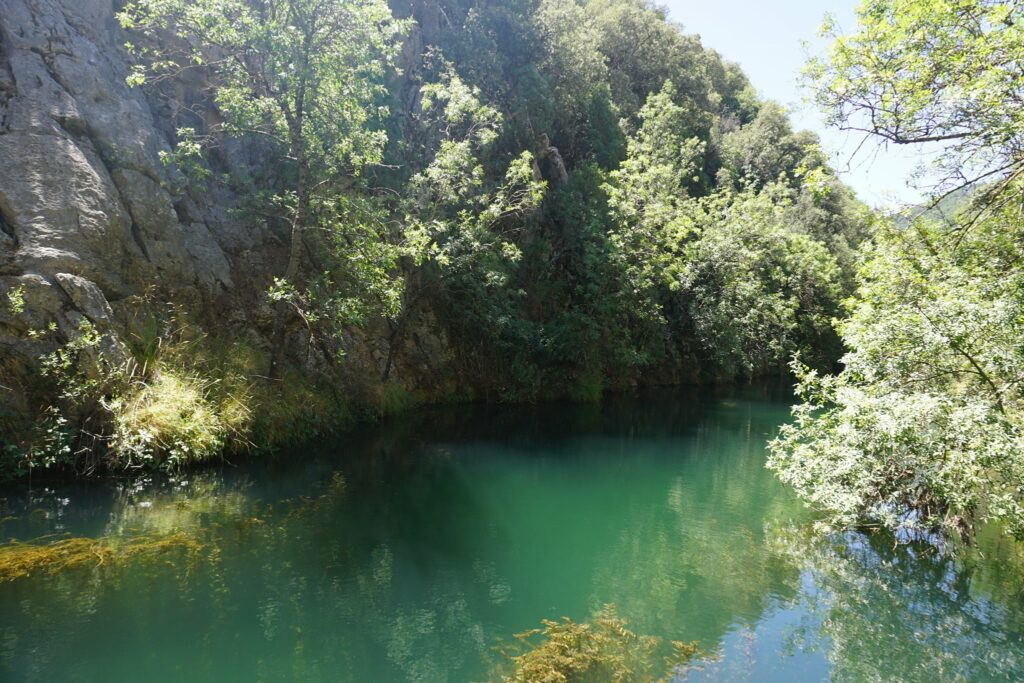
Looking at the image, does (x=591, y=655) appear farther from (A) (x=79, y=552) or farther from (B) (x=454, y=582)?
(A) (x=79, y=552)

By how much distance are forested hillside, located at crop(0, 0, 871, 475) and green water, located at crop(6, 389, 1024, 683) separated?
249cm

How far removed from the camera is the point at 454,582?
806 cm

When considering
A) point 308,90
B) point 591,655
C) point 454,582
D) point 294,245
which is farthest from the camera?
point 294,245

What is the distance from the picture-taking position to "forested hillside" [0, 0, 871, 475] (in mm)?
11523

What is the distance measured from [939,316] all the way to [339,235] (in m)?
11.7

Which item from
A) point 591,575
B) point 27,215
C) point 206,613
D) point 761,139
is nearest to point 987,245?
point 591,575

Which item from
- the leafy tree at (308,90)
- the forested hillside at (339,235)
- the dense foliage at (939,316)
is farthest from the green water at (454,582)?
the leafy tree at (308,90)

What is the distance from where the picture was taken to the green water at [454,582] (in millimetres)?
6156

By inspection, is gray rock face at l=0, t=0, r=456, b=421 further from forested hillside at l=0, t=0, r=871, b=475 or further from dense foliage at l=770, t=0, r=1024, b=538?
dense foliage at l=770, t=0, r=1024, b=538

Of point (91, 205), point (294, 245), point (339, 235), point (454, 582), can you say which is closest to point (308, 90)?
point (339, 235)

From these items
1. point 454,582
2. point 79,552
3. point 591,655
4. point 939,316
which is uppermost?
point 939,316

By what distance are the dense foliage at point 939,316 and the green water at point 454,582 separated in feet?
4.32

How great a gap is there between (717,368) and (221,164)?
24778 mm

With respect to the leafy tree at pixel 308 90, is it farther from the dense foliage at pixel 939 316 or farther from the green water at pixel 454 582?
the dense foliage at pixel 939 316
